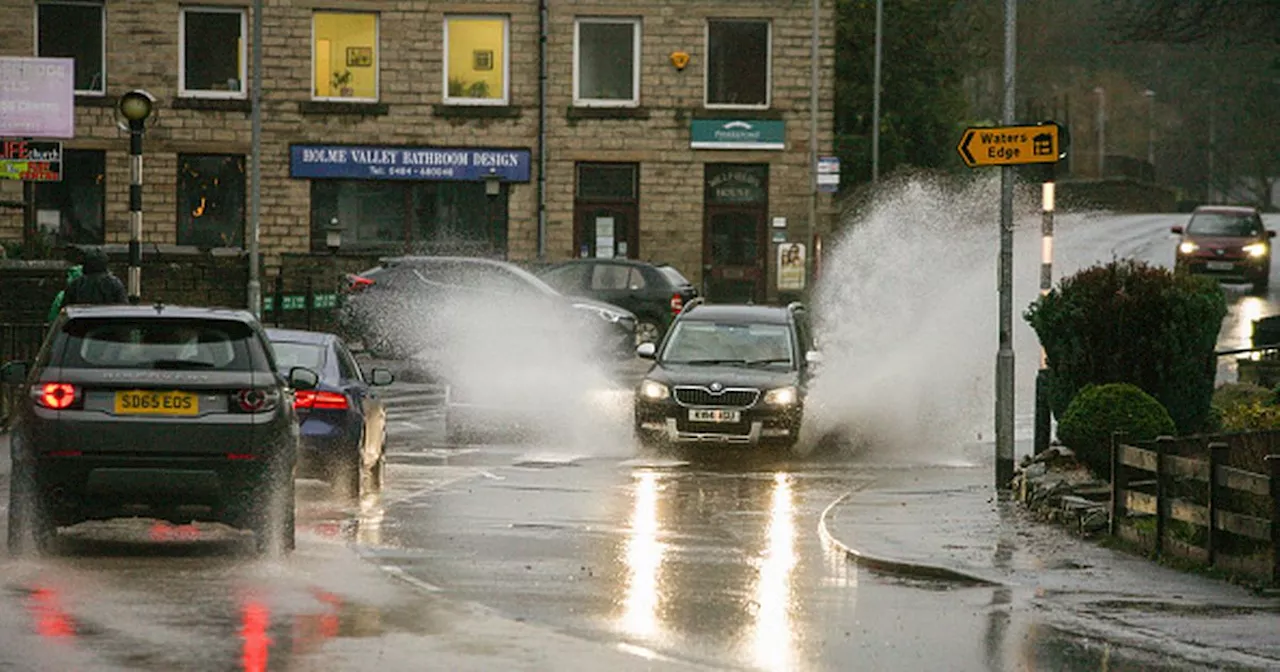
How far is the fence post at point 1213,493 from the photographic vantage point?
15312 mm

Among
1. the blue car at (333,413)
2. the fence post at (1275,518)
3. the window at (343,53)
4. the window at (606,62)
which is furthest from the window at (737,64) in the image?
the fence post at (1275,518)

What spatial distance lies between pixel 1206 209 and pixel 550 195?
50.0 feet

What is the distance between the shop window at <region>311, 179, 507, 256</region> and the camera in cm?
5431

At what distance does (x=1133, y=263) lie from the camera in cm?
2198

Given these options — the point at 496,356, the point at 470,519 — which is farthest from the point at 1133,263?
the point at 496,356

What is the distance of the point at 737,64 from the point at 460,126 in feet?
21.2

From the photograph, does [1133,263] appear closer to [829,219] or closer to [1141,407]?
[1141,407]

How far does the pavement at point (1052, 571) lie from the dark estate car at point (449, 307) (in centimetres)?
1699

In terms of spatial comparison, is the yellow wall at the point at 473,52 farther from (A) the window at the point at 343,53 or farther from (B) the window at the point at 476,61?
(A) the window at the point at 343,53

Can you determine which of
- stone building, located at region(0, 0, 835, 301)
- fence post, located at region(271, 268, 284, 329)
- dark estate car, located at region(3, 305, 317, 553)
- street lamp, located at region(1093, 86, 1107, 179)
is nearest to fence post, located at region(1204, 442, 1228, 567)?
dark estate car, located at region(3, 305, 317, 553)

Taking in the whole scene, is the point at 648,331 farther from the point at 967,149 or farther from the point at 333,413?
the point at 333,413

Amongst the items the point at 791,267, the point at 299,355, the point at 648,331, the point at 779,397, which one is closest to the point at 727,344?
the point at 779,397

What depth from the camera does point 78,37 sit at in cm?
5369

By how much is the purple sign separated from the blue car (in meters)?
16.3
